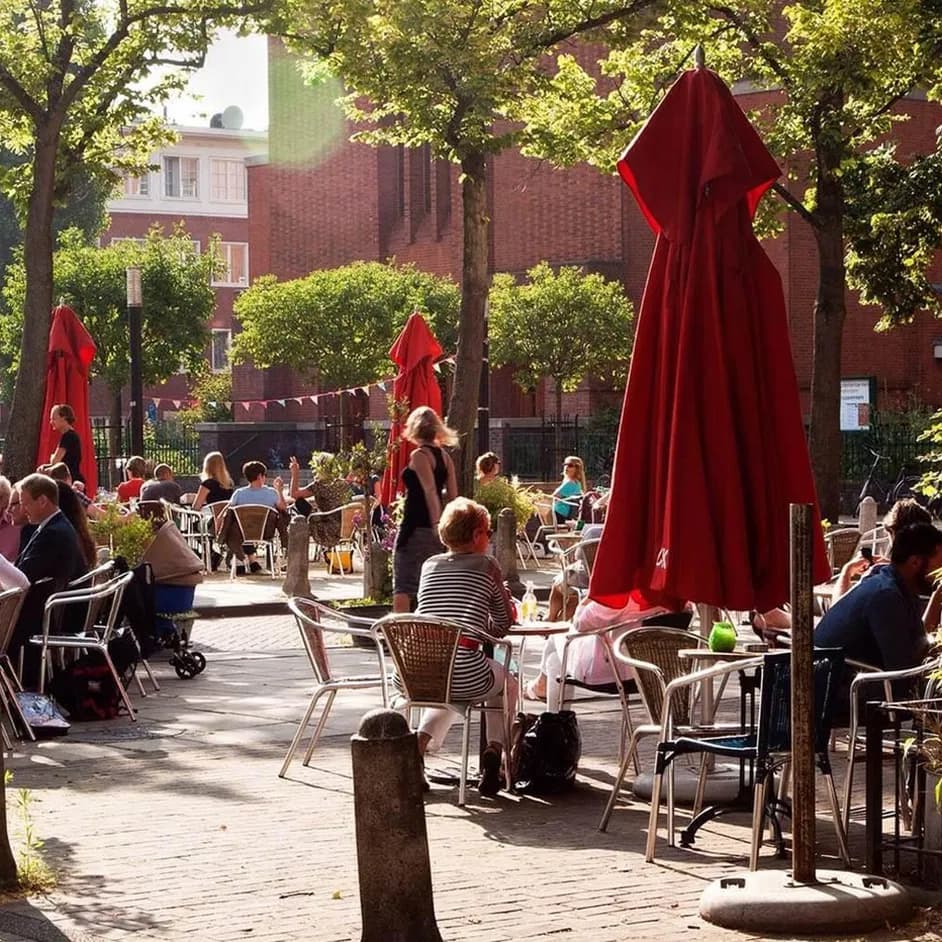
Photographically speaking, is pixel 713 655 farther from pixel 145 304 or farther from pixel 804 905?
pixel 145 304

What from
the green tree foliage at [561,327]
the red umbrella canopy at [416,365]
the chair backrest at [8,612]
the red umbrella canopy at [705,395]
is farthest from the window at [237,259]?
the red umbrella canopy at [705,395]

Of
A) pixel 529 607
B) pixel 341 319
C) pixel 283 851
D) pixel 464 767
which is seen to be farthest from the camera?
pixel 341 319

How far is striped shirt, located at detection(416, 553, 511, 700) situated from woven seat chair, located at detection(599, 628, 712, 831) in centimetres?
95

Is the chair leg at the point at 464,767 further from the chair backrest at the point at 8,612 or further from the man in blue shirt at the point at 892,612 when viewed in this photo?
the chair backrest at the point at 8,612

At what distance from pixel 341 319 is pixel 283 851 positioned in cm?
3830

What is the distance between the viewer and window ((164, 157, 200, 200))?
278 ft

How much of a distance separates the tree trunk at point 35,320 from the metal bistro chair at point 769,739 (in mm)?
13907

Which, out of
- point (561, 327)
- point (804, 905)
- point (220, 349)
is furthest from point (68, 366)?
point (220, 349)

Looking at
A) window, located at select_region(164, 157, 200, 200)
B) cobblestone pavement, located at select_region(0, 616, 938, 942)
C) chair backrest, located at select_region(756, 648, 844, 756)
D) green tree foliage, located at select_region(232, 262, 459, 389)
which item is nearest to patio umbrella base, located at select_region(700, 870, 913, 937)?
cobblestone pavement, located at select_region(0, 616, 938, 942)

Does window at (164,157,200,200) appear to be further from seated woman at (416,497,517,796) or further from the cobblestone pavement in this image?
seated woman at (416,497,517,796)

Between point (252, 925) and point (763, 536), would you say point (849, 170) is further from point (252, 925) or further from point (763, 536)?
point (252, 925)

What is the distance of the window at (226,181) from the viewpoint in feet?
281

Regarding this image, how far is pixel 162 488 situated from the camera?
2439 centimetres

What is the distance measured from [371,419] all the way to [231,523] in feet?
94.5
